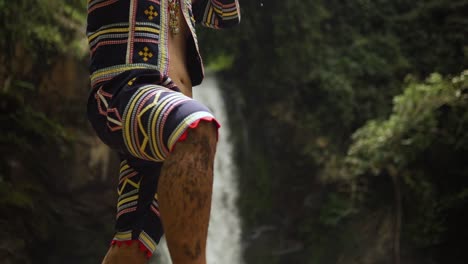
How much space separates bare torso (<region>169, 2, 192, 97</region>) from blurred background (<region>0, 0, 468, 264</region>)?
3.33 metres

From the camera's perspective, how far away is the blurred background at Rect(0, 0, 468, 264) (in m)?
5.19

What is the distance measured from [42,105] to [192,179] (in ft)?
14.1

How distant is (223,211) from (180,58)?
15.7ft

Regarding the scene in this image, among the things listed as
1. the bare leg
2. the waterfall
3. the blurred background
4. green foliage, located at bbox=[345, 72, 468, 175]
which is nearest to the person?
the bare leg

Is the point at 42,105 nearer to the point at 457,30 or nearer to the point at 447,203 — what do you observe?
the point at 447,203

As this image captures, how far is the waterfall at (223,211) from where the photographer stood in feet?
20.2

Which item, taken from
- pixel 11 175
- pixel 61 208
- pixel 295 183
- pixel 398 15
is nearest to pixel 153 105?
pixel 11 175

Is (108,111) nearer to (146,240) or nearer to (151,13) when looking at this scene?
(151,13)

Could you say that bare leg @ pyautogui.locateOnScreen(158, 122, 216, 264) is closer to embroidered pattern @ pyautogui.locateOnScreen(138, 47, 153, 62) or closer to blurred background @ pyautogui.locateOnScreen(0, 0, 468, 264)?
embroidered pattern @ pyautogui.locateOnScreen(138, 47, 153, 62)

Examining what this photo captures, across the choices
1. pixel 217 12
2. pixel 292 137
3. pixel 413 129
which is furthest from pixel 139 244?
pixel 292 137

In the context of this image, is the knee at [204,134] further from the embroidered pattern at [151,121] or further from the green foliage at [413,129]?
the green foliage at [413,129]

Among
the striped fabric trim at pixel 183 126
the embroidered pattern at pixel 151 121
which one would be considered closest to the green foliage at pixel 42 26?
the embroidered pattern at pixel 151 121

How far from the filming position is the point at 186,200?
1349 millimetres

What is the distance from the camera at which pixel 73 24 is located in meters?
5.67
